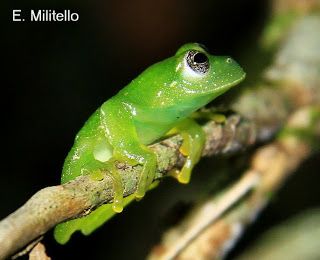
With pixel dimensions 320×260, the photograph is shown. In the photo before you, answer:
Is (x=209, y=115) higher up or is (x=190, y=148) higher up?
(x=209, y=115)

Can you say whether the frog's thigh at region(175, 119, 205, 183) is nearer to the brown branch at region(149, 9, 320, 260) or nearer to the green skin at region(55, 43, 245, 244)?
the green skin at region(55, 43, 245, 244)

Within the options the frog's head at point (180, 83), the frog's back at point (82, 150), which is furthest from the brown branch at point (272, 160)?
the frog's back at point (82, 150)

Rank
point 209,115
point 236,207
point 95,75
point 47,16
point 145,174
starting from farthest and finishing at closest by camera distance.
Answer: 1. point 95,75
2. point 47,16
3. point 236,207
4. point 209,115
5. point 145,174

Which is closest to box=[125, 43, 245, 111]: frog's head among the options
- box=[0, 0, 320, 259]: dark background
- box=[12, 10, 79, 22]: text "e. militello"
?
box=[0, 0, 320, 259]: dark background

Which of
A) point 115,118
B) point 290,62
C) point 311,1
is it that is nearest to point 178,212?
point 115,118

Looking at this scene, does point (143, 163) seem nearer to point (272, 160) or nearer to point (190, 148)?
point (190, 148)

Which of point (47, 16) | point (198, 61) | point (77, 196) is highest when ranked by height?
point (47, 16)

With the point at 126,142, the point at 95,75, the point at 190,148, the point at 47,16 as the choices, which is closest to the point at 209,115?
the point at 190,148
